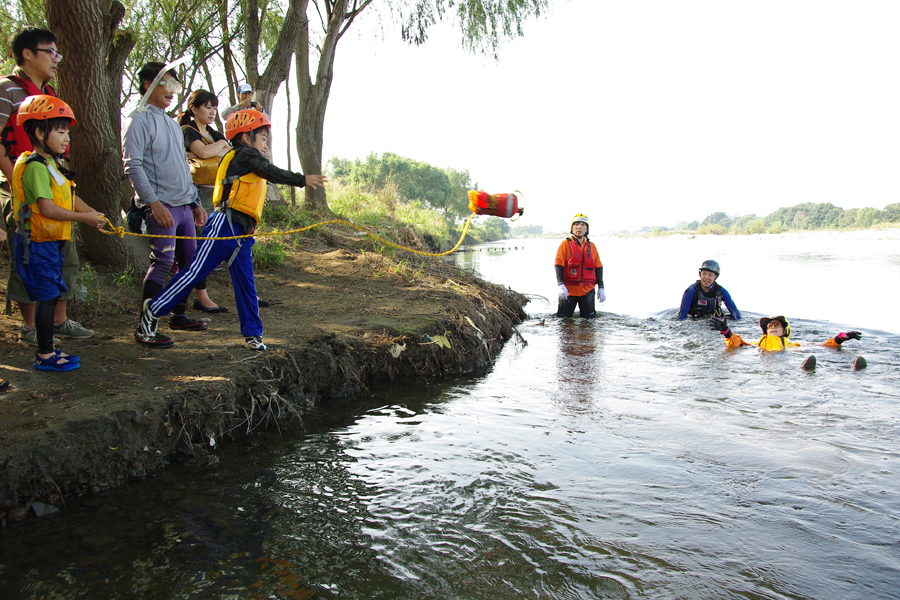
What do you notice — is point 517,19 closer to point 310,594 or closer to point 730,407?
point 730,407

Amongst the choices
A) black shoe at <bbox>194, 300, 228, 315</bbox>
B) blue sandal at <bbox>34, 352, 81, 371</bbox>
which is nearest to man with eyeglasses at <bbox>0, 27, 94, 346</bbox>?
blue sandal at <bbox>34, 352, 81, 371</bbox>

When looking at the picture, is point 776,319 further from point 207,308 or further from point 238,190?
point 207,308

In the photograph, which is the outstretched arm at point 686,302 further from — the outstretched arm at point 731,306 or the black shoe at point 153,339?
the black shoe at point 153,339

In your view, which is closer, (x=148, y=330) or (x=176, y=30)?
(x=148, y=330)

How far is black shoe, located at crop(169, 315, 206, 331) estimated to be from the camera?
508cm

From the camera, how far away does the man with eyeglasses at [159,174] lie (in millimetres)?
4586

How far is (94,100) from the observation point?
541 centimetres

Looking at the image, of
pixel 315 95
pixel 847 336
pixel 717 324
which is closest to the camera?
pixel 847 336

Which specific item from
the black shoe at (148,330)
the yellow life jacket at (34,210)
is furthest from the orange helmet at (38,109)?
the black shoe at (148,330)

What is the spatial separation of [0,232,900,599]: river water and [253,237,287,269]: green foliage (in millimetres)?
3612

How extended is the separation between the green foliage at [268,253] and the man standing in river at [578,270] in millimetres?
4711

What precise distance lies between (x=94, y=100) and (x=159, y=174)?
1.43 m

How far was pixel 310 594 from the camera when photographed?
243 centimetres

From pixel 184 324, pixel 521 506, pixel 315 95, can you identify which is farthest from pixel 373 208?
pixel 521 506
